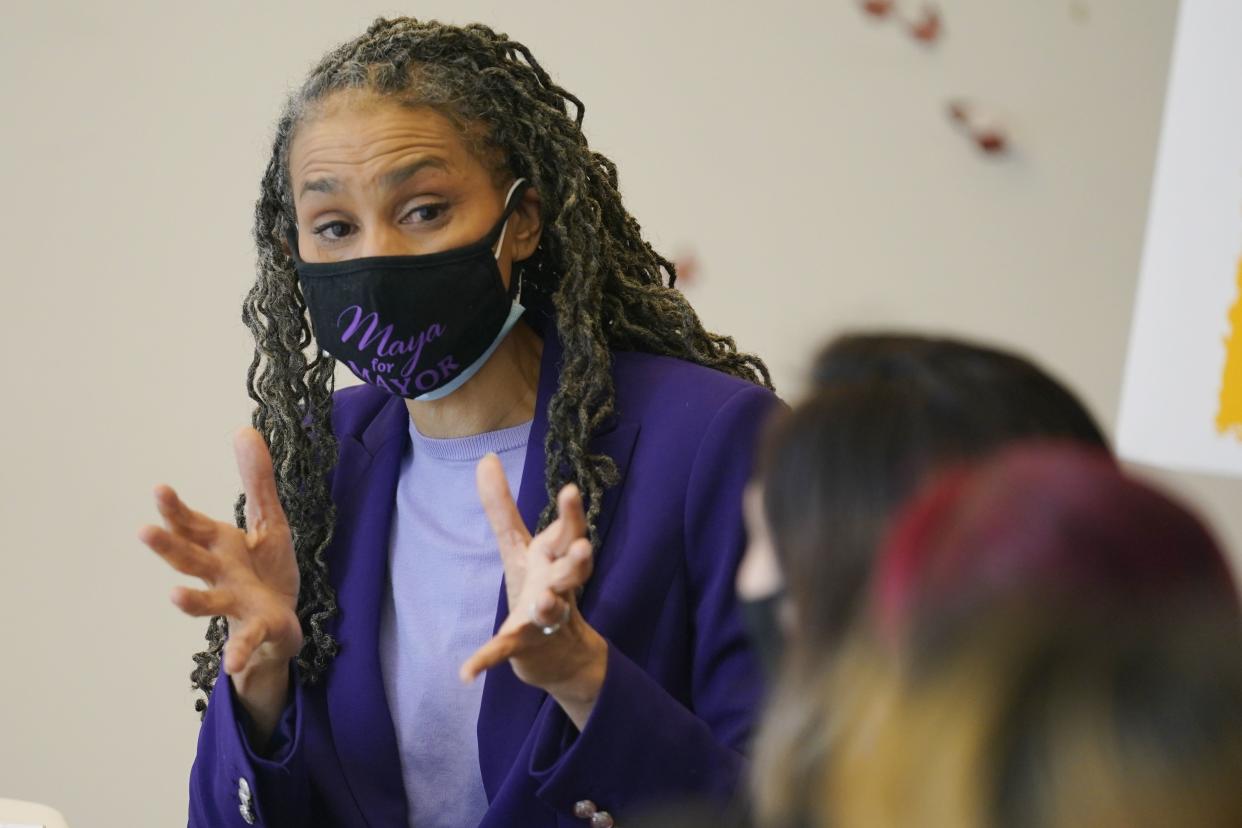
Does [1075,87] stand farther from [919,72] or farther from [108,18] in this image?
[108,18]

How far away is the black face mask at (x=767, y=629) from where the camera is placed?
0.98 m

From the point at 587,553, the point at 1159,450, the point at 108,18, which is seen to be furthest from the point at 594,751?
the point at 108,18

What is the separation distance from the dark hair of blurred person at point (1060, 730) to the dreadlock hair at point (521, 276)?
0.95m

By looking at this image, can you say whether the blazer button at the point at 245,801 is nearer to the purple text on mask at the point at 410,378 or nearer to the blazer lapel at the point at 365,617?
the blazer lapel at the point at 365,617

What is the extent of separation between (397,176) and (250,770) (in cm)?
68

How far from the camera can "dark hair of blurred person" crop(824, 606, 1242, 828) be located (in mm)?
663

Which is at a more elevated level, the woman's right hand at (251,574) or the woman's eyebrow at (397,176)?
the woman's eyebrow at (397,176)

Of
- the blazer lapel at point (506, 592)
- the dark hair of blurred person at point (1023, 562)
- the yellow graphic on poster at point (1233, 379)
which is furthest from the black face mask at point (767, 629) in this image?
the yellow graphic on poster at point (1233, 379)

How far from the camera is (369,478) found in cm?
180

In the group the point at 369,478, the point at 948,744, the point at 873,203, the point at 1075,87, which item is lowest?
the point at 369,478

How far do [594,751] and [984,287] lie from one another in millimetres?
1483

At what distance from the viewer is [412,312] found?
1.62m

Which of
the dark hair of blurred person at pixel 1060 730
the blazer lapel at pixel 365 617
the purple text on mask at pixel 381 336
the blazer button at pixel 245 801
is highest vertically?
the purple text on mask at pixel 381 336

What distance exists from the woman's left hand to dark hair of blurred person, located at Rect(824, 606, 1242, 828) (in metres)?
0.55
